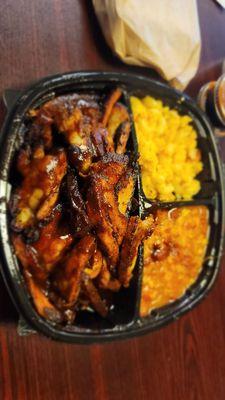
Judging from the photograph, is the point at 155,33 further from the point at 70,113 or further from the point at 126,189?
the point at 126,189

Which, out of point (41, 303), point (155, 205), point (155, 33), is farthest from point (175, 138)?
point (155, 205)

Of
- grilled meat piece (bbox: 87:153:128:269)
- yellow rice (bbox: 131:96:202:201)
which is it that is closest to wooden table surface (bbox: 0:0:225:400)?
yellow rice (bbox: 131:96:202:201)

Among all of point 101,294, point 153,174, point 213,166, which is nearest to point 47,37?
point 213,166

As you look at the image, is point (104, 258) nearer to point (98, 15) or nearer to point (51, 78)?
point (51, 78)

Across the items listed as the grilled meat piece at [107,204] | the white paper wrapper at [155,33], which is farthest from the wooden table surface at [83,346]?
the grilled meat piece at [107,204]

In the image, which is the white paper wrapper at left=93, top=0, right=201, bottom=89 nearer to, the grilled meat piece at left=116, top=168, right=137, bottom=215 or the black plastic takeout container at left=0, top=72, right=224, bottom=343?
the black plastic takeout container at left=0, top=72, right=224, bottom=343

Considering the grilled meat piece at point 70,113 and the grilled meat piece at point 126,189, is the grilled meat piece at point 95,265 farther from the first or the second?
the grilled meat piece at point 70,113
